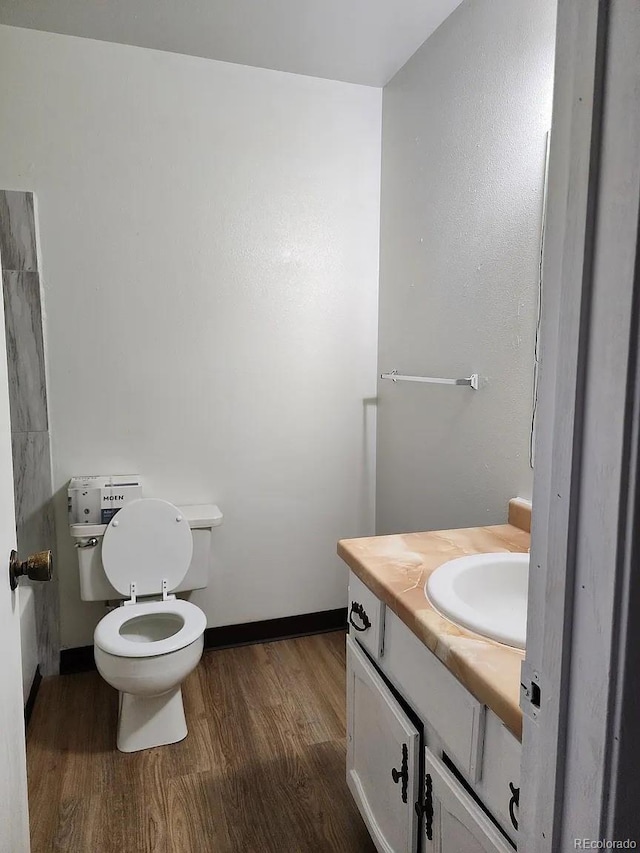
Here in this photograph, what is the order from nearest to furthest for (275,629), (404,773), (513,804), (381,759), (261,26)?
1. (513,804)
2. (404,773)
3. (381,759)
4. (261,26)
5. (275,629)

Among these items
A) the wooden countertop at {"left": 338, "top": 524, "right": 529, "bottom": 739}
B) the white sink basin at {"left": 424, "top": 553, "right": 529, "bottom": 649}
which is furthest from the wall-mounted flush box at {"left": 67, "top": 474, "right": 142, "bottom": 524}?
the white sink basin at {"left": 424, "top": 553, "right": 529, "bottom": 649}

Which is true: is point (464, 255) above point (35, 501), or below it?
above

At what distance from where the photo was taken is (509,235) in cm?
175

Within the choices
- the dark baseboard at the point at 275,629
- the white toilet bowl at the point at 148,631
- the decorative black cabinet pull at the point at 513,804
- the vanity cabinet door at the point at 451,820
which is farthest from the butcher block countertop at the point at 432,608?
the dark baseboard at the point at 275,629

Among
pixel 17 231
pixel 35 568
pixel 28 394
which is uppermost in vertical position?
pixel 17 231

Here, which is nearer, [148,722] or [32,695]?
[148,722]

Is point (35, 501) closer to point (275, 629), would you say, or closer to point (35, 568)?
point (275, 629)

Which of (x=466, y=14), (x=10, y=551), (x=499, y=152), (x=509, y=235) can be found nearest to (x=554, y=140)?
(x=10, y=551)

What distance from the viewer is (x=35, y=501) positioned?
232 cm

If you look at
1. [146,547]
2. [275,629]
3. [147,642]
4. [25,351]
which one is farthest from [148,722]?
[25,351]

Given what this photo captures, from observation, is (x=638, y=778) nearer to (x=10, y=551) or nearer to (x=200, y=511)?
(x=10, y=551)

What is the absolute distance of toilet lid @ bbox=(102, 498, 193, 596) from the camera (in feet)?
7.38

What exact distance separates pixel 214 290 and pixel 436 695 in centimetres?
187

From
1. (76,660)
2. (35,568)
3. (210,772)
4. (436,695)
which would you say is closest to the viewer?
(35,568)
